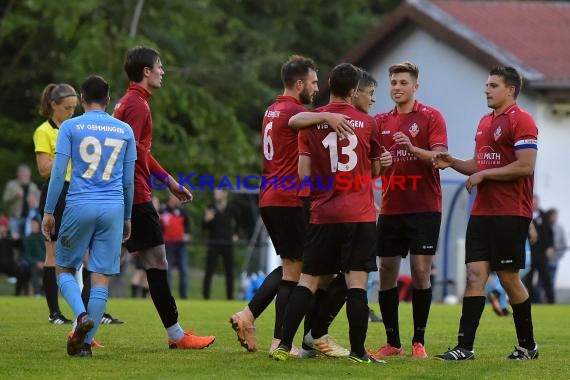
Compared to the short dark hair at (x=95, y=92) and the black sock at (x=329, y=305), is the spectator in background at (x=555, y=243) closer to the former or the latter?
the black sock at (x=329, y=305)

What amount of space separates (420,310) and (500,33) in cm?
2223

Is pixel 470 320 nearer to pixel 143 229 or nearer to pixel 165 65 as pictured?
pixel 143 229

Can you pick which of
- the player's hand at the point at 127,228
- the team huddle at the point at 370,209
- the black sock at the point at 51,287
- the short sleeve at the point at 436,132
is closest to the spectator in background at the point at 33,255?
the black sock at the point at 51,287

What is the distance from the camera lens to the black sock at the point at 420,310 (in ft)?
34.0

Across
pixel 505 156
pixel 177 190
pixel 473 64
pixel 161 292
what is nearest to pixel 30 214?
pixel 473 64

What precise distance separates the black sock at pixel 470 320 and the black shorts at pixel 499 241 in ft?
1.00

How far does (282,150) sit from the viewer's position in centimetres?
1002

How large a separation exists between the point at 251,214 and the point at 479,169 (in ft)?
60.2

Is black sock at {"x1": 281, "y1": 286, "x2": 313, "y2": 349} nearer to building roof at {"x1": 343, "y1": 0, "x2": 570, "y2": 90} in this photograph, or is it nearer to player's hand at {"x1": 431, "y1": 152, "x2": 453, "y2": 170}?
player's hand at {"x1": 431, "y1": 152, "x2": 453, "y2": 170}

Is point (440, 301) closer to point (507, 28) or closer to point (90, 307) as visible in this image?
point (507, 28)

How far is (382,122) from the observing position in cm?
1062

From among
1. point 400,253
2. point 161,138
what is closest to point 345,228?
point 400,253

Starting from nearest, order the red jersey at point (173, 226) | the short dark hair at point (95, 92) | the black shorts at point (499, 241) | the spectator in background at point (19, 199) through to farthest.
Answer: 1. the short dark hair at point (95, 92)
2. the black shorts at point (499, 241)
3. the spectator in background at point (19, 199)
4. the red jersey at point (173, 226)

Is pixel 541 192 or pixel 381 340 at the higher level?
pixel 541 192
